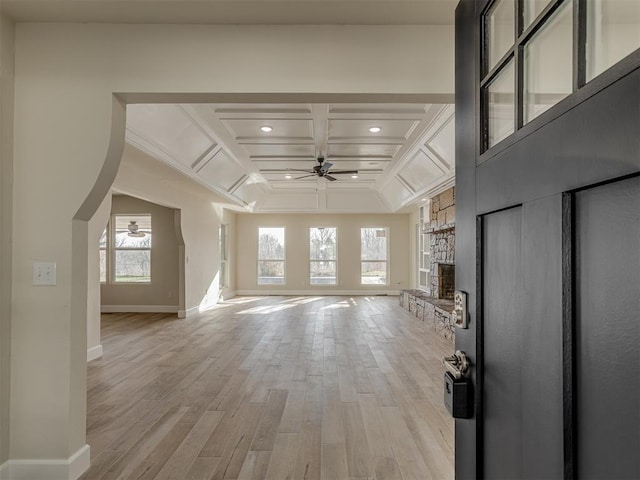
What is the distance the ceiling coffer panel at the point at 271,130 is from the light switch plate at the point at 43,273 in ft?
10.9

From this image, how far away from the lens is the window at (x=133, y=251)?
29.9 ft

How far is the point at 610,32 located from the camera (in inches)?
27.6

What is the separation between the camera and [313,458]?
2.57 metres

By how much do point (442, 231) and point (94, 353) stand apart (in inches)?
233

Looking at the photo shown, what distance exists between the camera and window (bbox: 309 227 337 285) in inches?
475

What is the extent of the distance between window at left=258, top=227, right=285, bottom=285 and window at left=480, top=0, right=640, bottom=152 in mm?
11044

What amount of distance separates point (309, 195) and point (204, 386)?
771cm

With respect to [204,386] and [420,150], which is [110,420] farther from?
[420,150]

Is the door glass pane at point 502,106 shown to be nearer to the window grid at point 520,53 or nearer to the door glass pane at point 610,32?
the window grid at point 520,53

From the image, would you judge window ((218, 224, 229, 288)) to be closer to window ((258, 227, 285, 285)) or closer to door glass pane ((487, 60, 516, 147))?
window ((258, 227, 285, 285))

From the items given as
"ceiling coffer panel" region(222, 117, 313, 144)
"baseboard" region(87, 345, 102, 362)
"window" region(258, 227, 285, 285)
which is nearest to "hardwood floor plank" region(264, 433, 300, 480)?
"baseboard" region(87, 345, 102, 362)

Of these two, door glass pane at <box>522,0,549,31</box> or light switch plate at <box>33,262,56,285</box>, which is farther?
light switch plate at <box>33,262,56,285</box>

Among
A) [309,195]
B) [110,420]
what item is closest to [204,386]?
[110,420]

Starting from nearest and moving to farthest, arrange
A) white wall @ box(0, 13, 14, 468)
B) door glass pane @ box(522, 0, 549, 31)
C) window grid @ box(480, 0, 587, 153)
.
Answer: window grid @ box(480, 0, 587, 153), door glass pane @ box(522, 0, 549, 31), white wall @ box(0, 13, 14, 468)
